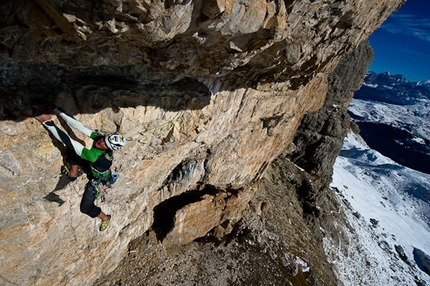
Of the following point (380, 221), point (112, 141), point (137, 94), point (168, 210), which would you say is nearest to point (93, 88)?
point (137, 94)

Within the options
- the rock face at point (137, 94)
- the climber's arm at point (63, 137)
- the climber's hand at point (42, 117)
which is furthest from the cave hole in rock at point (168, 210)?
the climber's hand at point (42, 117)

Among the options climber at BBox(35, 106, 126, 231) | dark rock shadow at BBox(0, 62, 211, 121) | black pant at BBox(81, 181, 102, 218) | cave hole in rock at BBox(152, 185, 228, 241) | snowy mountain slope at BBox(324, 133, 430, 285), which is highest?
dark rock shadow at BBox(0, 62, 211, 121)

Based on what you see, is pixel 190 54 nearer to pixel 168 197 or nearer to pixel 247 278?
pixel 168 197

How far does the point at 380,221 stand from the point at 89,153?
151 ft

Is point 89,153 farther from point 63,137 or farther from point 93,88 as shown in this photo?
point 93,88

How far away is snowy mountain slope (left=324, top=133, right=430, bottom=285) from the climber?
83.4 ft

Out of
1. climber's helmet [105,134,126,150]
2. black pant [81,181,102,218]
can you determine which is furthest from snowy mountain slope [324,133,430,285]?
climber's helmet [105,134,126,150]

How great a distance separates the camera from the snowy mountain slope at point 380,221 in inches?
1067

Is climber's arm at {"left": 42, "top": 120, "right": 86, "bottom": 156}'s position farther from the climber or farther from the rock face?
the rock face

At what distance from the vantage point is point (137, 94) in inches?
319

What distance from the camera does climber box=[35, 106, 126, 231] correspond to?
6559 millimetres

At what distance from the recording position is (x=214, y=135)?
13.3m

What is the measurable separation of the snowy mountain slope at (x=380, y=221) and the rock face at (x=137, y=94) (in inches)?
849

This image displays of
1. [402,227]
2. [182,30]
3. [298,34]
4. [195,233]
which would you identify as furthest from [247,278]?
[402,227]
